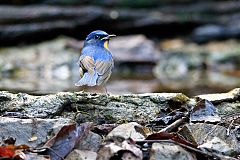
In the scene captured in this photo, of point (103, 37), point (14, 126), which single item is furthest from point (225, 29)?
point (14, 126)

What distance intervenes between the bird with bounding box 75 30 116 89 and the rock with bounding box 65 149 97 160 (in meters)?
1.59

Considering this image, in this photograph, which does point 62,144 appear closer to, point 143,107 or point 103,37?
point 143,107

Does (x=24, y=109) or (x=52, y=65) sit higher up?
(x=52, y=65)

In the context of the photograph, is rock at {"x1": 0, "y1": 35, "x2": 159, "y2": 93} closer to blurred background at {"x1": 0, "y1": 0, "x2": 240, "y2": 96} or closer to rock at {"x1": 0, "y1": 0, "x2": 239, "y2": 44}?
blurred background at {"x1": 0, "y1": 0, "x2": 240, "y2": 96}

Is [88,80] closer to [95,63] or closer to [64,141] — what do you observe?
[95,63]

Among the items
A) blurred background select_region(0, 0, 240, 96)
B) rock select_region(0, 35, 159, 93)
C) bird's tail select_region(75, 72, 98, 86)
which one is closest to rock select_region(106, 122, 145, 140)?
bird's tail select_region(75, 72, 98, 86)

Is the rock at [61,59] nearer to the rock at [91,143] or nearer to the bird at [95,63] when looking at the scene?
the bird at [95,63]

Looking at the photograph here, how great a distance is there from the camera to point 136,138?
335 centimetres

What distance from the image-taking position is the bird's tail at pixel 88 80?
4.82 m

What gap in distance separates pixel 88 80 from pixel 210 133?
1.55 meters

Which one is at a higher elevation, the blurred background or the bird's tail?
the blurred background

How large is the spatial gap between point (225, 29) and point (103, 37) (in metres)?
10.6

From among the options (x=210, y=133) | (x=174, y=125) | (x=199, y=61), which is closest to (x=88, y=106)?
(x=174, y=125)

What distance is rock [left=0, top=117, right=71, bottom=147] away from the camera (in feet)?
11.2
